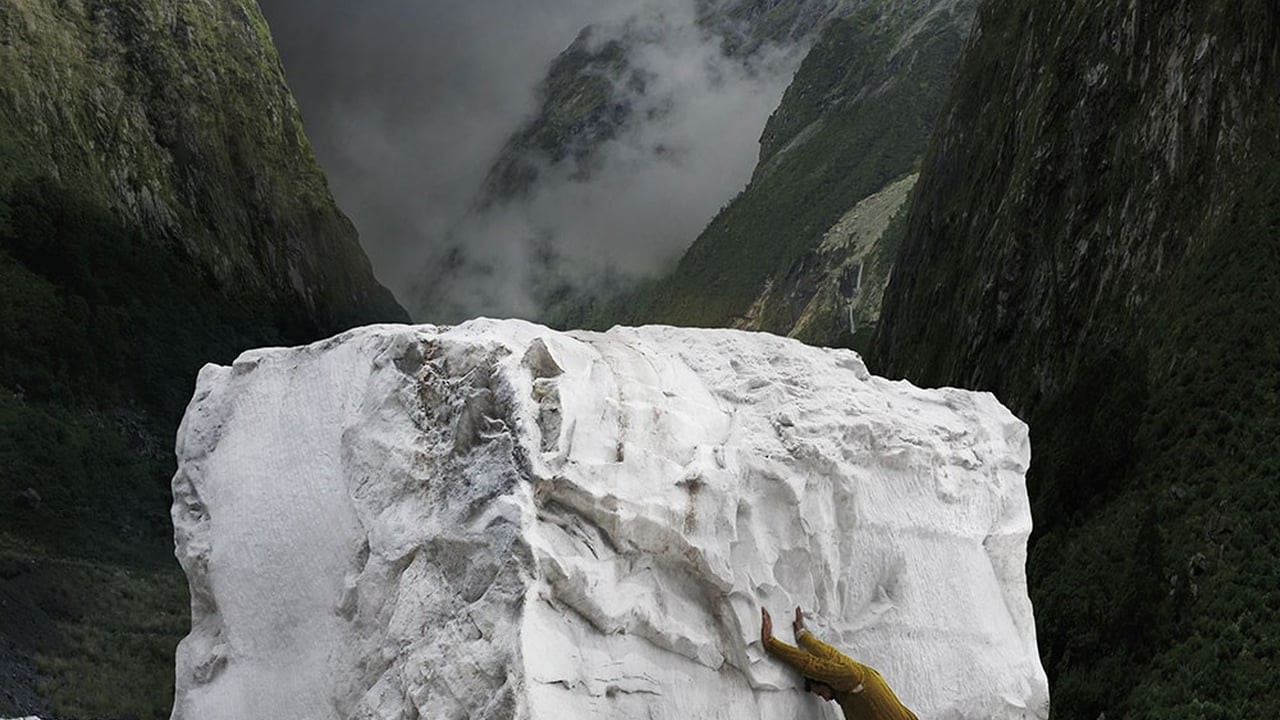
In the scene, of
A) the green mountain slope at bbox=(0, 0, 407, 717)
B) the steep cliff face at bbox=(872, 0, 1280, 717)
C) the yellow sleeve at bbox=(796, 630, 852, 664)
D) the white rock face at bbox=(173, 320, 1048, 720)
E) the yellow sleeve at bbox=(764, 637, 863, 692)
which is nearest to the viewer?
the white rock face at bbox=(173, 320, 1048, 720)

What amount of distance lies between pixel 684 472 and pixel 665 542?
491mm

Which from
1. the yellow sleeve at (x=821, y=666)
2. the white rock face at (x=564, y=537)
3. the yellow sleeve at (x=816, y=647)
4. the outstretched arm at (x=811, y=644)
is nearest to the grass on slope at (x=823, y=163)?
the white rock face at (x=564, y=537)

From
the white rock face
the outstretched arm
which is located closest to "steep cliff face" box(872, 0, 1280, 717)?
the white rock face

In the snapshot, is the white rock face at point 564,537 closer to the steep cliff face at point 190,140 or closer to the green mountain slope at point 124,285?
the green mountain slope at point 124,285

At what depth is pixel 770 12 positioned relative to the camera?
139500mm

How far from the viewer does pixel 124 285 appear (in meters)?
38.7

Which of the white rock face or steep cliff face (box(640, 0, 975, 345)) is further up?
steep cliff face (box(640, 0, 975, 345))

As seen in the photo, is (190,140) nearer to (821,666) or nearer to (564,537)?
(564,537)

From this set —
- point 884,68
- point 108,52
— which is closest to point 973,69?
point 108,52

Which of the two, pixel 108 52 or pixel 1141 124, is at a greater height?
pixel 108 52

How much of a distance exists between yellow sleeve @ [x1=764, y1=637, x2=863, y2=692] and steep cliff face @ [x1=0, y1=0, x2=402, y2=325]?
107ft

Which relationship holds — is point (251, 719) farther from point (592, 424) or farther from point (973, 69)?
point (973, 69)

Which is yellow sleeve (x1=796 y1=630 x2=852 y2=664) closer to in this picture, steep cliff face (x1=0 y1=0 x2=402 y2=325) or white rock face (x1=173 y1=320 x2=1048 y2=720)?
white rock face (x1=173 y1=320 x2=1048 y2=720)

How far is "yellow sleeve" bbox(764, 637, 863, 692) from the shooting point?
8547mm
